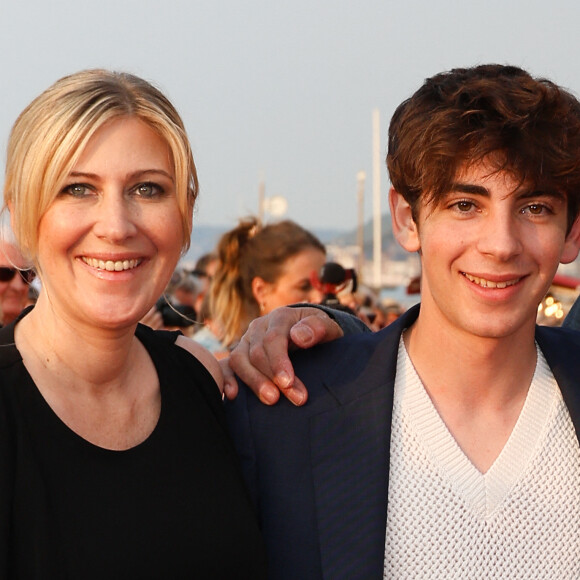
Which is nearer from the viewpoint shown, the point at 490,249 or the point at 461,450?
the point at 490,249

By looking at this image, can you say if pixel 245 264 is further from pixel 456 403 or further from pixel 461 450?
pixel 461 450

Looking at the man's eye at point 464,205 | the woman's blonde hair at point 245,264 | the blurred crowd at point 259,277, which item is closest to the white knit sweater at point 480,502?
the man's eye at point 464,205

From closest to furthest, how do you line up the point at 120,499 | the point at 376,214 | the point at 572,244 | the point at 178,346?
the point at 120,499, the point at 572,244, the point at 178,346, the point at 376,214

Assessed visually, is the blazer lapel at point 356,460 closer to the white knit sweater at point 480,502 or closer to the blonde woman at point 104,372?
the white knit sweater at point 480,502

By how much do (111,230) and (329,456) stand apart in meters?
0.85

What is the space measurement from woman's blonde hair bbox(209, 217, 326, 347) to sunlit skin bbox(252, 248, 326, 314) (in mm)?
30

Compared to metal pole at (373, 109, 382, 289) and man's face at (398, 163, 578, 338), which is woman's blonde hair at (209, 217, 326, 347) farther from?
metal pole at (373, 109, 382, 289)

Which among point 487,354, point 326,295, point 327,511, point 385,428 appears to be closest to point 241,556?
point 327,511

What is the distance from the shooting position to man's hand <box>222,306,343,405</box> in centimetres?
293

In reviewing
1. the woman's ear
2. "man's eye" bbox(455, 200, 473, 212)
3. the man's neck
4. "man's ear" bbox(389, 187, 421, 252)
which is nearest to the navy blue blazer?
the man's neck

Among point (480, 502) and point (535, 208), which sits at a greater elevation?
point (535, 208)

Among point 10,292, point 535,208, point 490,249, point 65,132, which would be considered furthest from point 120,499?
point 10,292

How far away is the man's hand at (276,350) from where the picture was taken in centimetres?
293

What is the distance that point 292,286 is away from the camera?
6285 millimetres
